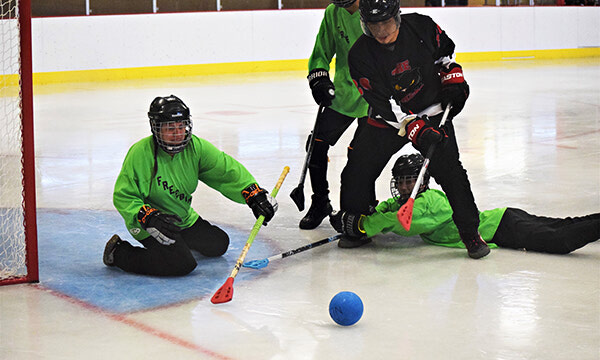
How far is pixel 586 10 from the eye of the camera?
54.1ft

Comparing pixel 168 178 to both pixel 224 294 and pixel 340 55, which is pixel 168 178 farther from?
pixel 340 55

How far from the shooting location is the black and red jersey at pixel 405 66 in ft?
11.9

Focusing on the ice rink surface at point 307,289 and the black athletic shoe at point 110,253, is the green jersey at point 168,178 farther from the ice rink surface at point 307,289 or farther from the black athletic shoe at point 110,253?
the ice rink surface at point 307,289

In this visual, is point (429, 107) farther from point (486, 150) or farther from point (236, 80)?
point (236, 80)

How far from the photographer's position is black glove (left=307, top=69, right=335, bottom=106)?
164 inches

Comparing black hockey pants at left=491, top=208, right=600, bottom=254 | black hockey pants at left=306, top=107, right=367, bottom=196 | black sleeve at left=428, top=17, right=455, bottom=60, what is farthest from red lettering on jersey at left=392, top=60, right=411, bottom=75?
black hockey pants at left=491, top=208, right=600, bottom=254

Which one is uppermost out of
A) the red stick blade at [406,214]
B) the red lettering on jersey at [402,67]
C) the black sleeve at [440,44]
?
the black sleeve at [440,44]

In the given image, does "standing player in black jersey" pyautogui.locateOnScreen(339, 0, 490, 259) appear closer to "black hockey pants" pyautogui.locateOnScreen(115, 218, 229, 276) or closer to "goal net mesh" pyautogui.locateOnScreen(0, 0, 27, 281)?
"black hockey pants" pyautogui.locateOnScreen(115, 218, 229, 276)

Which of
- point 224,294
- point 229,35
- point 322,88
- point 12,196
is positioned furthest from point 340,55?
point 229,35

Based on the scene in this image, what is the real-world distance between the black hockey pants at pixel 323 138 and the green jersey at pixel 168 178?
0.78 meters

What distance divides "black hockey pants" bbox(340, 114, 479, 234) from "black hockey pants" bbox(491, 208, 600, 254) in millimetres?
213

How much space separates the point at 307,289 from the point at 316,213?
3.58 feet

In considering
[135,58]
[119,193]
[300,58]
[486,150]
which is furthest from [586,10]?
[119,193]

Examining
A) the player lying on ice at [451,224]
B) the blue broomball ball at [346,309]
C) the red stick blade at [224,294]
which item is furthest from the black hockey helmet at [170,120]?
the blue broomball ball at [346,309]
